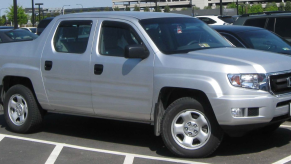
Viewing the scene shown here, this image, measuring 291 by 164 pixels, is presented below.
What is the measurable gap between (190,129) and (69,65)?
1.99 meters

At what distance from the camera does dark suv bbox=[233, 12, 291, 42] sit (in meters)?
11.2

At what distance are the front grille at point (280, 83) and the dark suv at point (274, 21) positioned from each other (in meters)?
5.45

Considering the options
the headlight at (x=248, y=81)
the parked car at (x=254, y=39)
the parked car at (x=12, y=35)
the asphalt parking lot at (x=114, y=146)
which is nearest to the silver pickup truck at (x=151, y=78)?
the headlight at (x=248, y=81)

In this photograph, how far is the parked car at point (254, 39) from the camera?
29.3ft

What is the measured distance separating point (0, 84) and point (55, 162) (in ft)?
7.54

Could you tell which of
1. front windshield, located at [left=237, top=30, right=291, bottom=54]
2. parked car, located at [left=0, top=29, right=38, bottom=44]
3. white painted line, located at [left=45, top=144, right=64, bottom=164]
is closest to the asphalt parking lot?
white painted line, located at [left=45, top=144, right=64, bottom=164]

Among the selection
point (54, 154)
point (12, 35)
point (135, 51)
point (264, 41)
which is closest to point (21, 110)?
point (54, 154)

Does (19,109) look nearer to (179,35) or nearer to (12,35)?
(179,35)

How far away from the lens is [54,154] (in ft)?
21.2

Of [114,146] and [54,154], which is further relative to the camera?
[114,146]

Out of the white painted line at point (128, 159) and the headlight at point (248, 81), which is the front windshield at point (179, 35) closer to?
the headlight at point (248, 81)

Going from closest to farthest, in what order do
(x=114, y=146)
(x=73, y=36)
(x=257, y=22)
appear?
(x=114, y=146), (x=73, y=36), (x=257, y=22)

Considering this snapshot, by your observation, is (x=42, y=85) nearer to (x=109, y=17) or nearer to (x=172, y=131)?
(x=109, y=17)

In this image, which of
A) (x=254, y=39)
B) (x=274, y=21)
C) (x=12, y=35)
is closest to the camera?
(x=254, y=39)
